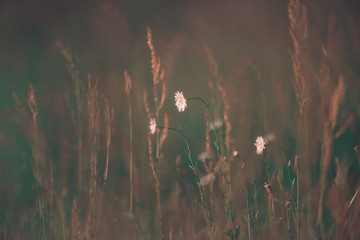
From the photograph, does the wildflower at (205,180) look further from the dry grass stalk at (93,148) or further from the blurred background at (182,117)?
the dry grass stalk at (93,148)

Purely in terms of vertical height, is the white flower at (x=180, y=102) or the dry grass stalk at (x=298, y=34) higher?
the dry grass stalk at (x=298, y=34)

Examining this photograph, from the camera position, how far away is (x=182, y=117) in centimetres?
332

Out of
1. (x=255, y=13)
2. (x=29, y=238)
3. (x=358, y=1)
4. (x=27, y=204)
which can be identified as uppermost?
(x=255, y=13)

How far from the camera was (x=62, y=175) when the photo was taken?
2.38 m

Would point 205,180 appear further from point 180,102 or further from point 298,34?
point 298,34

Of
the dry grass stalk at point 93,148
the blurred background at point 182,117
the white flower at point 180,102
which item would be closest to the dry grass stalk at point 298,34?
the blurred background at point 182,117

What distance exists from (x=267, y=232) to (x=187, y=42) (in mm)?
2390

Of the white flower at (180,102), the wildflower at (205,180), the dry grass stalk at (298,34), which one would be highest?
the dry grass stalk at (298,34)

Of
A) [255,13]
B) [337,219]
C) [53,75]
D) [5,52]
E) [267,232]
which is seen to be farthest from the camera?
[53,75]

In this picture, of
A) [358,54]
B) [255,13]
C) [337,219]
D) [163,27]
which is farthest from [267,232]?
Result: [163,27]

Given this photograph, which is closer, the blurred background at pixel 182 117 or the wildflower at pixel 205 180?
the wildflower at pixel 205 180

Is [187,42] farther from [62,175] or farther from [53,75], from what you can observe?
[62,175]

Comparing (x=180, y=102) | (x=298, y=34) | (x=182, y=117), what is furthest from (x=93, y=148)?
(x=182, y=117)

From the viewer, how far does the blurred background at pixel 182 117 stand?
1657mm
